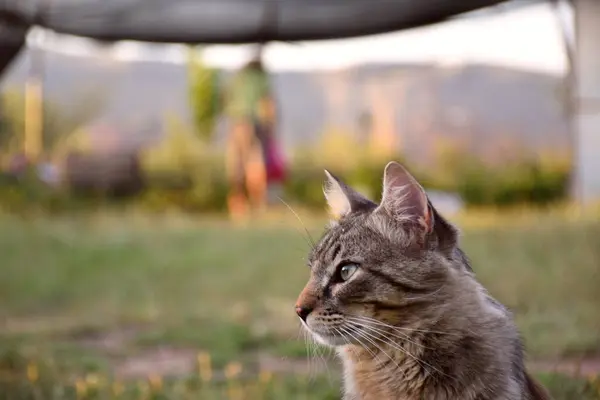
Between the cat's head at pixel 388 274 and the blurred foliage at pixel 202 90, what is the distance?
8.43 metres

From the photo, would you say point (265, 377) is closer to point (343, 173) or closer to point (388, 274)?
point (388, 274)

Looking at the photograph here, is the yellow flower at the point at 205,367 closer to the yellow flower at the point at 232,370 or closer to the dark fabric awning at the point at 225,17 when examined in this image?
the yellow flower at the point at 232,370

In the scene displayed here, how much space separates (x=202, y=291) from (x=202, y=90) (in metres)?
5.02

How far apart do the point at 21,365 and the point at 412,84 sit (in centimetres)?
713

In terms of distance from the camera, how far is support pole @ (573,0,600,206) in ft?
23.8

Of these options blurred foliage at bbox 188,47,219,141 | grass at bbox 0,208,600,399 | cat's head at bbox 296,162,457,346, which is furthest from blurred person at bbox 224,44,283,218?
cat's head at bbox 296,162,457,346

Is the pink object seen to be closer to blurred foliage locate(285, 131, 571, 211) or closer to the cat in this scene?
blurred foliage locate(285, 131, 571, 211)

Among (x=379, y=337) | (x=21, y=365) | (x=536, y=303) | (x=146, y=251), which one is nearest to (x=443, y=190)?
(x=146, y=251)

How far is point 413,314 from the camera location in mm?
1665

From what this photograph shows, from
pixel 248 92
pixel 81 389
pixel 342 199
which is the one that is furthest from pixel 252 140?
pixel 342 199

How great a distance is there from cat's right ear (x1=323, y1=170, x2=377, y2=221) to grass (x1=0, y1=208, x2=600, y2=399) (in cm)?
60

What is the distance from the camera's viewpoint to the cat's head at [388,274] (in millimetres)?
1656

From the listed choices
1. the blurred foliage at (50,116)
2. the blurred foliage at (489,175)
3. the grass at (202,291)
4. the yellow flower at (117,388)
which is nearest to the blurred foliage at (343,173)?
the blurred foliage at (489,175)

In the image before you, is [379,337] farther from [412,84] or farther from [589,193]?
[412,84]
